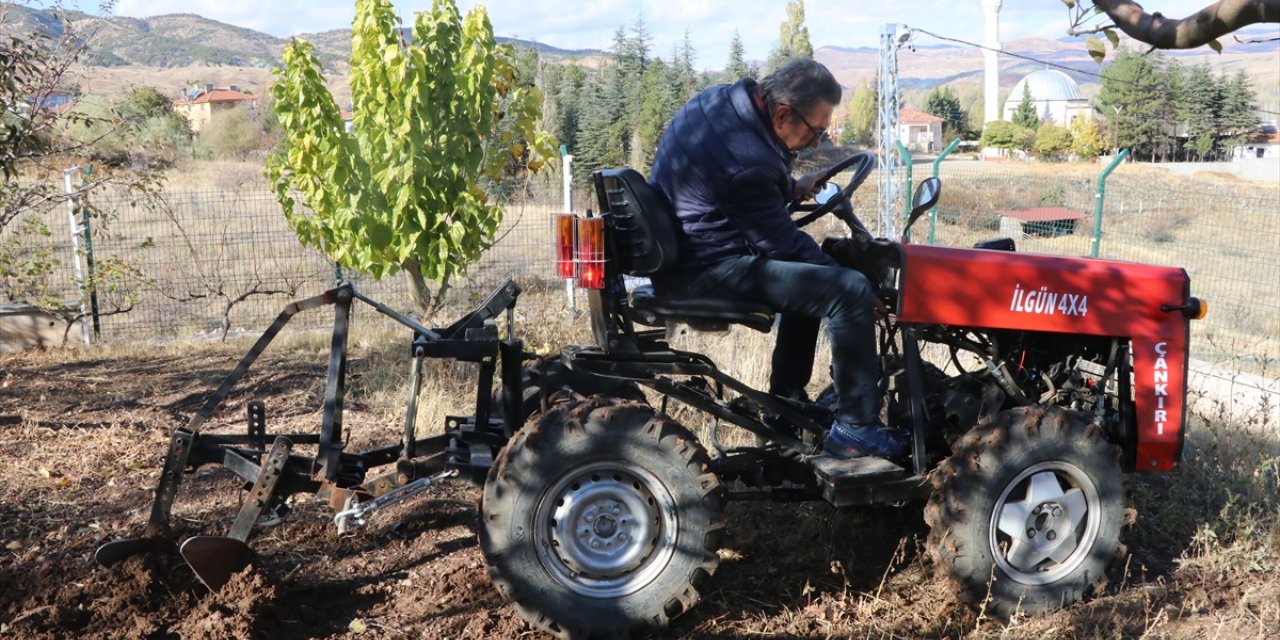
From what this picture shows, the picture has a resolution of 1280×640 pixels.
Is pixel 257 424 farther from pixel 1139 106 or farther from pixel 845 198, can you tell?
pixel 1139 106

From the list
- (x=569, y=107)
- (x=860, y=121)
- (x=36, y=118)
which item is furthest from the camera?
(x=860, y=121)

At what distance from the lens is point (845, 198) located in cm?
439

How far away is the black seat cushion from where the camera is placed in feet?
13.3

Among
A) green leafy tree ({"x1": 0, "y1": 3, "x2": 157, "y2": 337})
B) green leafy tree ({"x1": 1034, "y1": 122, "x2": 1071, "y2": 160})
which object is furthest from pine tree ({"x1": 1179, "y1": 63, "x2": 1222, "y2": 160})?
green leafy tree ({"x1": 0, "y1": 3, "x2": 157, "y2": 337})

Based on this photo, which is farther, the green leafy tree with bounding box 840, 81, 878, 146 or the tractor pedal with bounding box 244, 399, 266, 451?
the green leafy tree with bounding box 840, 81, 878, 146

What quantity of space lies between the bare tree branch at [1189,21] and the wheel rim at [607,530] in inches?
81.8

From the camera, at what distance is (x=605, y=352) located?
411 cm

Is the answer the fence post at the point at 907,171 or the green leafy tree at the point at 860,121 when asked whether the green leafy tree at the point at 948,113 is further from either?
the fence post at the point at 907,171

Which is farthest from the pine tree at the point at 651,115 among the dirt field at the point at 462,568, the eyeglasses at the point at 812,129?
the eyeglasses at the point at 812,129

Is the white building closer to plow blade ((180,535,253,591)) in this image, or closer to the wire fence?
the wire fence

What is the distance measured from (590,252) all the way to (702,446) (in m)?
0.82

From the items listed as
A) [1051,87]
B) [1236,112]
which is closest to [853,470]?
[1236,112]

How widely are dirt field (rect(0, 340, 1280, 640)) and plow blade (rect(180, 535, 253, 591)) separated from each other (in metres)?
0.05

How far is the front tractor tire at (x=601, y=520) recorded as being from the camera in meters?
3.64
